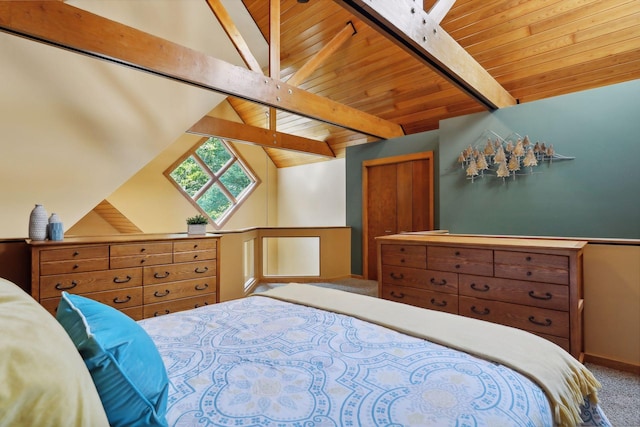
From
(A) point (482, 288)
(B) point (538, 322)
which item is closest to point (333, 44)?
(A) point (482, 288)

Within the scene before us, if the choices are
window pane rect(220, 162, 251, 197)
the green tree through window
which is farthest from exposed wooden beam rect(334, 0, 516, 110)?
window pane rect(220, 162, 251, 197)

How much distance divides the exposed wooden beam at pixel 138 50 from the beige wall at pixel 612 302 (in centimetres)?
290

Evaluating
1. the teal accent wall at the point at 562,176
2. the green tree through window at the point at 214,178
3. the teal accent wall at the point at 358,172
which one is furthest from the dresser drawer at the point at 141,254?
the green tree through window at the point at 214,178

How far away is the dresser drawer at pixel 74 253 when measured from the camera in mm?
2318

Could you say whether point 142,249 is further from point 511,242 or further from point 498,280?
point 511,242

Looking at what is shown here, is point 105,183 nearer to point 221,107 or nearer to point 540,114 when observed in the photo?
point 221,107

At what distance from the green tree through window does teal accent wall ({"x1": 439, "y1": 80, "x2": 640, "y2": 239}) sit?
15.5 ft

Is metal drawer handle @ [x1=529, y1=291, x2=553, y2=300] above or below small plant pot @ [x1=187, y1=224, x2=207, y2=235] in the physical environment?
below

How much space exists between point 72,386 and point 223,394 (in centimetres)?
41

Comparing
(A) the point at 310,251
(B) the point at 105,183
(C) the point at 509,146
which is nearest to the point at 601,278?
(C) the point at 509,146

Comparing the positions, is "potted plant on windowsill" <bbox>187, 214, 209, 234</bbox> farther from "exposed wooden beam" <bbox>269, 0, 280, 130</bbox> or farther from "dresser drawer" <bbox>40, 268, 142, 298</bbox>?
"exposed wooden beam" <bbox>269, 0, 280, 130</bbox>

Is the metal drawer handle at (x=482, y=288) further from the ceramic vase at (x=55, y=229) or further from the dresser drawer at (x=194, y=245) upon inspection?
the ceramic vase at (x=55, y=229)

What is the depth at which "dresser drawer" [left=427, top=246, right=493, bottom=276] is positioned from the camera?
2.33m

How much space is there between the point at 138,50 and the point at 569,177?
388 cm
